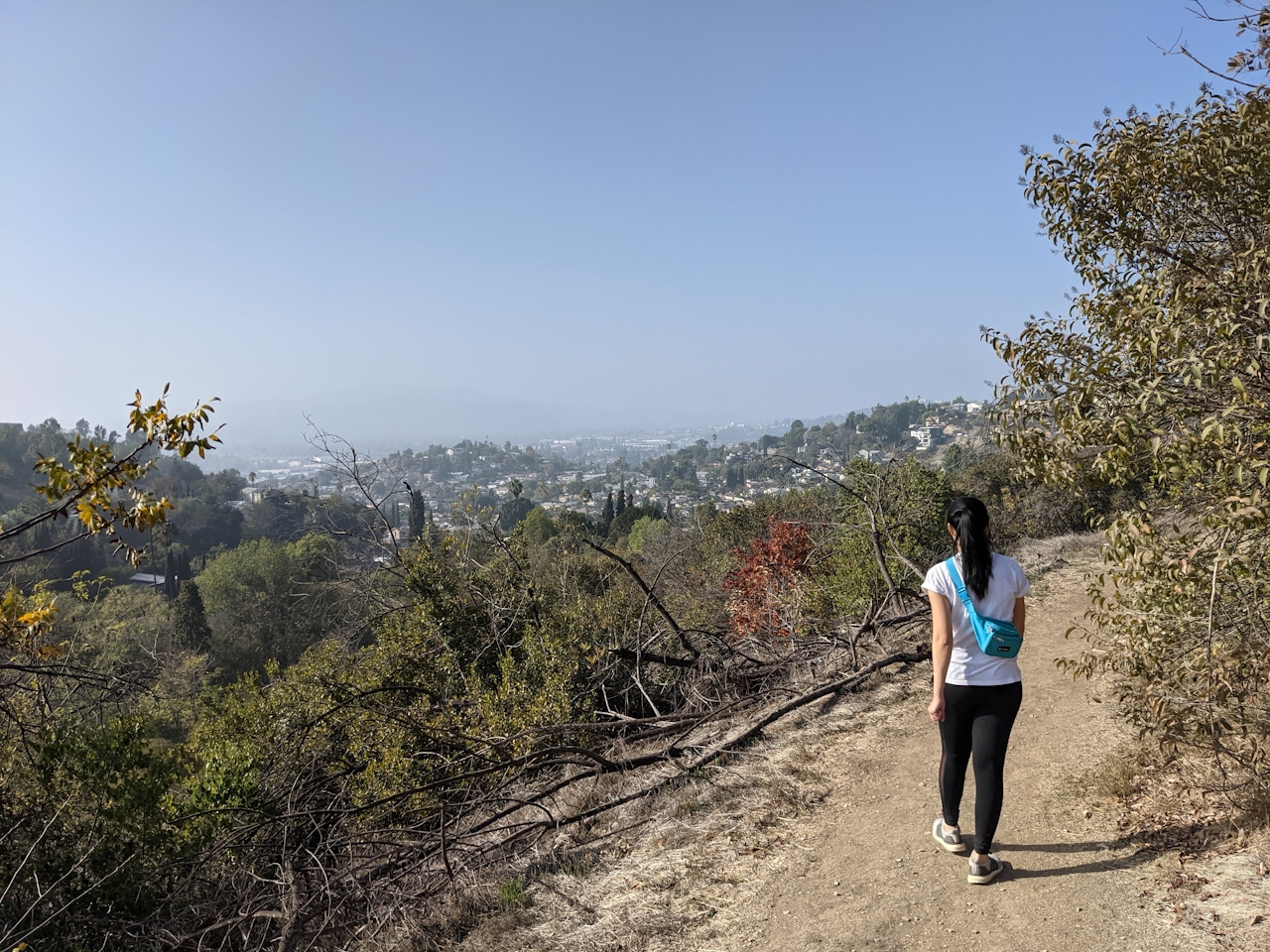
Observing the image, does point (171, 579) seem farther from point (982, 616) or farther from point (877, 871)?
point (982, 616)

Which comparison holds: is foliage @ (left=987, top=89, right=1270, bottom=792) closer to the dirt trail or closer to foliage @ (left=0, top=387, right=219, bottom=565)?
the dirt trail

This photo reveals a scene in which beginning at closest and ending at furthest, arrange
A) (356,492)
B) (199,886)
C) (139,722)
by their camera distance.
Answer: (199,886)
(139,722)
(356,492)

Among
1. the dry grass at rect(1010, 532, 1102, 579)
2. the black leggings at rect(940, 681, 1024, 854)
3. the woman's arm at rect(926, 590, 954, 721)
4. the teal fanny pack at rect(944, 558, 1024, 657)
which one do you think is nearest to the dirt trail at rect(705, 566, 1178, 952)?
the black leggings at rect(940, 681, 1024, 854)

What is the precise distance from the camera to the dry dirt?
131 inches

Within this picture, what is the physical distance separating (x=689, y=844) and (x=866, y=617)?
4.47 meters

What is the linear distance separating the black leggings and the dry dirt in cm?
44

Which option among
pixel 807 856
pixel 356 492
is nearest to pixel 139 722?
pixel 356 492

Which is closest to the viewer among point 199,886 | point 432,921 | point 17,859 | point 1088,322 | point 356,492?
point 1088,322

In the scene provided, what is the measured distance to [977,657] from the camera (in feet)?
11.1

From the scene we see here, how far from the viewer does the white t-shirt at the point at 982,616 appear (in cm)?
336

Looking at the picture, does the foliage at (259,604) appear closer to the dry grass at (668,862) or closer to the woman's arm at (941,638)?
the dry grass at (668,862)

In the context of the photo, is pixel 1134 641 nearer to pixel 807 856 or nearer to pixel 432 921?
pixel 807 856

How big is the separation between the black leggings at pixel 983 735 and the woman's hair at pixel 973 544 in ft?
1.56

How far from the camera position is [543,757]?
22.2 feet
